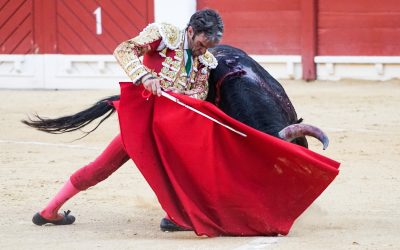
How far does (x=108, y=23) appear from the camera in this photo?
11.8 metres

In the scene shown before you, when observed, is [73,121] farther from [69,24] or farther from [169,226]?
[69,24]

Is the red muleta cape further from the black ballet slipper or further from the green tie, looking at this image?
the black ballet slipper

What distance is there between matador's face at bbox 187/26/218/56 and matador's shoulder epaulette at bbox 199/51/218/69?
0.07m

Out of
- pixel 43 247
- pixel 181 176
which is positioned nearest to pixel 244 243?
pixel 181 176

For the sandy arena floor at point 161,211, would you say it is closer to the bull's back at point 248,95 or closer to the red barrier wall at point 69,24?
the bull's back at point 248,95

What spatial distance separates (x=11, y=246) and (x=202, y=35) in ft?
3.57

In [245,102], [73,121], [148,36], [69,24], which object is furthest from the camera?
[69,24]

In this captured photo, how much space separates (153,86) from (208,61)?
423 mm

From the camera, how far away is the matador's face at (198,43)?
4383mm

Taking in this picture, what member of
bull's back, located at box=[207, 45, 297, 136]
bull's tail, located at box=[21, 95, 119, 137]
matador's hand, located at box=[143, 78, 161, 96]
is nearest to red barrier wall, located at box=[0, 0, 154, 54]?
bull's tail, located at box=[21, 95, 119, 137]

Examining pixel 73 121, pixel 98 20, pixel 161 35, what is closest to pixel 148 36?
pixel 161 35

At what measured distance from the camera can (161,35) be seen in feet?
14.6

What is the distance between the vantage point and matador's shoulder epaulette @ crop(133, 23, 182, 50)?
14.5ft

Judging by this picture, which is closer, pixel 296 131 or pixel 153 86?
pixel 153 86
